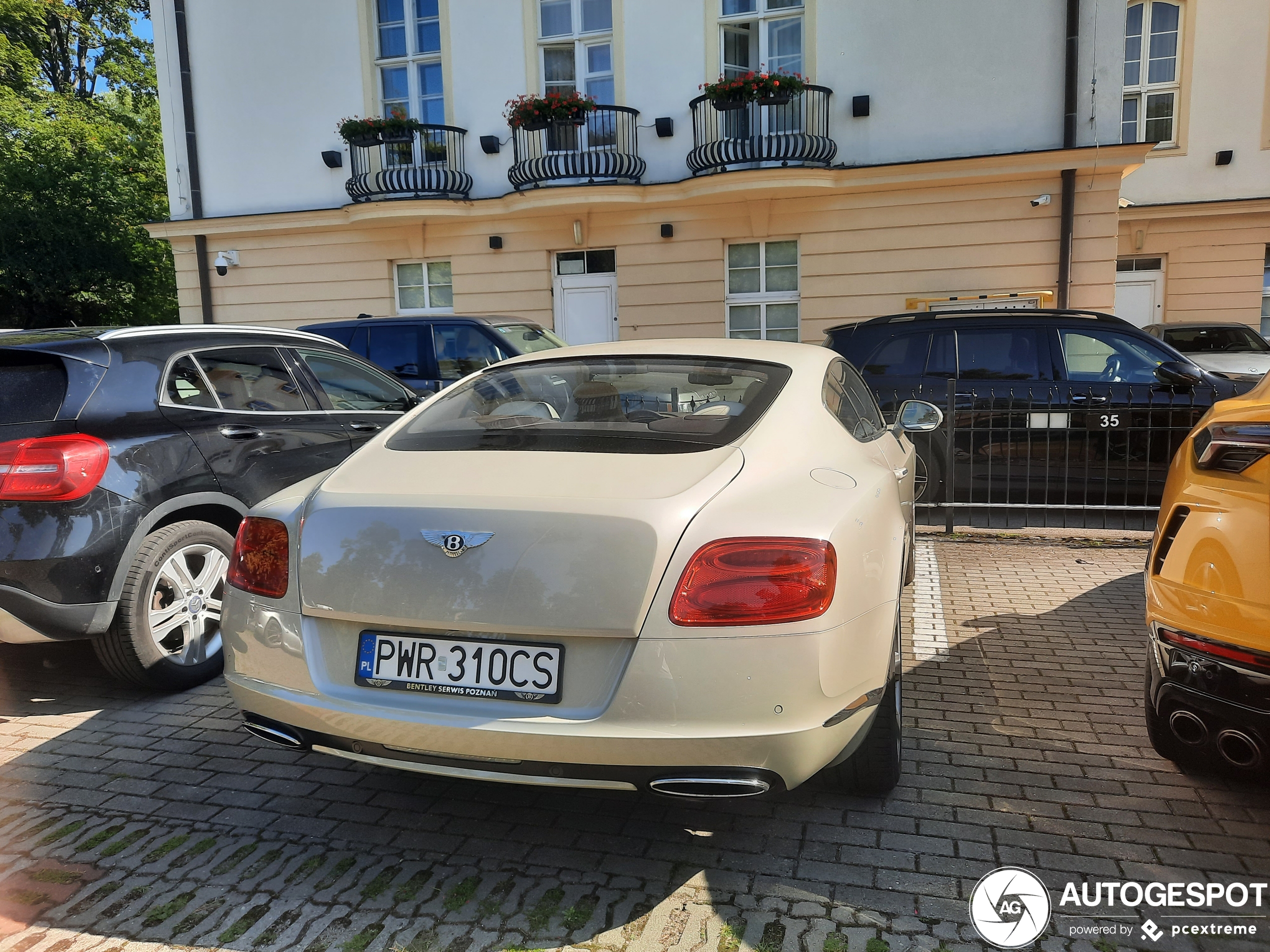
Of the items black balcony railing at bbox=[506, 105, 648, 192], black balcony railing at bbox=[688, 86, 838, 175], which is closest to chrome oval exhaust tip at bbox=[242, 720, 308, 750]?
black balcony railing at bbox=[688, 86, 838, 175]

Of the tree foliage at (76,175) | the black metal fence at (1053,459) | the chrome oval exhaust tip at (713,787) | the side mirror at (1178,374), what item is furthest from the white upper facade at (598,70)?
the chrome oval exhaust tip at (713,787)

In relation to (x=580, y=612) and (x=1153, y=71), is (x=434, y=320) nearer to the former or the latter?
(x=580, y=612)

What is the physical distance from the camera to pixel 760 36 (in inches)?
563

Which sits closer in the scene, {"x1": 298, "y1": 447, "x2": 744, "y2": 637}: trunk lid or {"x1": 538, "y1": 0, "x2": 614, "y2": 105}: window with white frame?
{"x1": 298, "y1": 447, "x2": 744, "y2": 637}: trunk lid

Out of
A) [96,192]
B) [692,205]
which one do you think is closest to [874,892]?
[692,205]

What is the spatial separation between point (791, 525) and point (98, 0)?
38.7m

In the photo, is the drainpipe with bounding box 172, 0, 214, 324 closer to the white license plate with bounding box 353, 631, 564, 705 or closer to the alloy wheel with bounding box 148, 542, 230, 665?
the alloy wheel with bounding box 148, 542, 230, 665

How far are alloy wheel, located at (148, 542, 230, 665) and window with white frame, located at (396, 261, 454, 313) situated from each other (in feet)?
39.6

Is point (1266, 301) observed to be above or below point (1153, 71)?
below

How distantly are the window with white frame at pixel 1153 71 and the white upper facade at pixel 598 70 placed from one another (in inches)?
46.6

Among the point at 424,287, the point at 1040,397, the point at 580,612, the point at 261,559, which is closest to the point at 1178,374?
the point at 1040,397

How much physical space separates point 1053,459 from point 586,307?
936 centimetres

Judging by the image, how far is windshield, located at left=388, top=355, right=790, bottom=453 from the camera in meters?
2.77

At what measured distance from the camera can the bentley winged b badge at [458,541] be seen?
2322 millimetres
